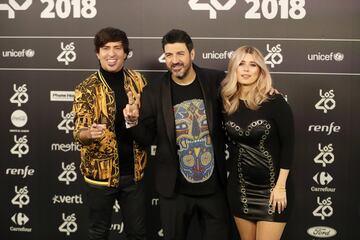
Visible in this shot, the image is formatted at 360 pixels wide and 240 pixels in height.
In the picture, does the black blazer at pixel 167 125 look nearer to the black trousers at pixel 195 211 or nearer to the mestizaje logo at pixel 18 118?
the black trousers at pixel 195 211

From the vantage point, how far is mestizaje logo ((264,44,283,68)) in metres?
2.87

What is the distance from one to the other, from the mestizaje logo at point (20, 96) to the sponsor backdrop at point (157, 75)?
0.04 feet

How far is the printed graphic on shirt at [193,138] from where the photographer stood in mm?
2203

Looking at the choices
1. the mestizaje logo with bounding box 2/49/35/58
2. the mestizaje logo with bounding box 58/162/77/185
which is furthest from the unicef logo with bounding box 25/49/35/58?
the mestizaje logo with bounding box 58/162/77/185

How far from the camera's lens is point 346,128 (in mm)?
2889

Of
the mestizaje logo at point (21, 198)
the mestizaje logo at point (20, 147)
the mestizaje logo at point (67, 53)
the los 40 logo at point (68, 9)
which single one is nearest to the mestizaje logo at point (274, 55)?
the los 40 logo at point (68, 9)

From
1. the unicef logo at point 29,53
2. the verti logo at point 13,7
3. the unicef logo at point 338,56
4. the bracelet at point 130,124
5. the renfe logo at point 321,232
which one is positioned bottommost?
the renfe logo at point 321,232

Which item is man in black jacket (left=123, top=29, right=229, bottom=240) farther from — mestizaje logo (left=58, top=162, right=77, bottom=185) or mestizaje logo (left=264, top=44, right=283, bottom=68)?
mestizaje logo (left=58, top=162, right=77, bottom=185)

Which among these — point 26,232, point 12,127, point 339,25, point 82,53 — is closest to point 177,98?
point 82,53

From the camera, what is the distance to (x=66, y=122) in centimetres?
310

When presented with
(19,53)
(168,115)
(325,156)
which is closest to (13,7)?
(19,53)

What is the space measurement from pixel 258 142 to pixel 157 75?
3.83ft

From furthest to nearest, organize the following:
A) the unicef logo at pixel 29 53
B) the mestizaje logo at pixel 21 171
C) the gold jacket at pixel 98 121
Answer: the mestizaje logo at pixel 21 171 → the unicef logo at pixel 29 53 → the gold jacket at pixel 98 121

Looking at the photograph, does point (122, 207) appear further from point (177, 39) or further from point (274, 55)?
point (274, 55)
